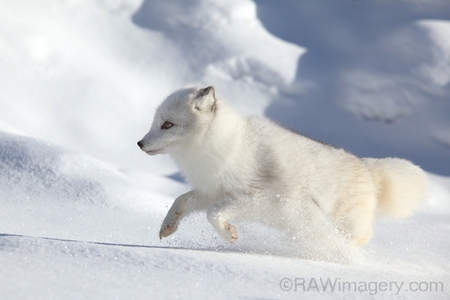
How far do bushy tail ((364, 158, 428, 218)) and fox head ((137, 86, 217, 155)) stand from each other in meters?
1.02

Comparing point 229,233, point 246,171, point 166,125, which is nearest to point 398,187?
point 246,171

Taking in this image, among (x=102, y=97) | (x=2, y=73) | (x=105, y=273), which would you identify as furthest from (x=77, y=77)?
(x=105, y=273)

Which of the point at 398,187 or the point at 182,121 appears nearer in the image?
the point at 182,121

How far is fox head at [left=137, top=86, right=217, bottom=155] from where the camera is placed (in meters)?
2.26

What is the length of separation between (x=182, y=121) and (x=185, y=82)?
436cm

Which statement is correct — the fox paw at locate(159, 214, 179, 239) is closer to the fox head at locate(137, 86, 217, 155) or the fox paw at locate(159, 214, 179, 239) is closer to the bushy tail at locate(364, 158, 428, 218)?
the fox head at locate(137, 86, 217, 155)

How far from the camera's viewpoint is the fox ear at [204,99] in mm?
2281

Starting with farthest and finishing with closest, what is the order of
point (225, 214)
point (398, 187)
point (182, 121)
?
point (398, 187), point (182, 121), point (225, 214)

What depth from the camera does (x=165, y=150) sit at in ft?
7.49

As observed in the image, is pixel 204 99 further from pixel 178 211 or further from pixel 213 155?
pixel 178 211

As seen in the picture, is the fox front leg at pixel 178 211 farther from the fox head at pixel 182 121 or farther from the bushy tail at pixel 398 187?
the bushy tail at pixel 398 187

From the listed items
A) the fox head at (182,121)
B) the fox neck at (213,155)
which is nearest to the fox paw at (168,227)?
the fox neck at (213,155)

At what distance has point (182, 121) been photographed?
2.27 metres

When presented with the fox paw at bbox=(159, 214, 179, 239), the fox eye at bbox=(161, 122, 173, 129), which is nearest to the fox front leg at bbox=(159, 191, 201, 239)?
the fox paw at bbox=(159, 214, 179, 239)
